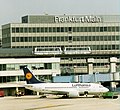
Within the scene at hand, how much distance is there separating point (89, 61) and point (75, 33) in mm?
16196

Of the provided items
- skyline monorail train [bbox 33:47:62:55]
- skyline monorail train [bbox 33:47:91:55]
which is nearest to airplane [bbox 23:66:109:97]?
skyline monorail train [bbox 33:47:62:55]

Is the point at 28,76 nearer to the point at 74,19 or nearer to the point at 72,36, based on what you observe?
the point at 72,36

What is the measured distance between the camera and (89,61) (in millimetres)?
126062

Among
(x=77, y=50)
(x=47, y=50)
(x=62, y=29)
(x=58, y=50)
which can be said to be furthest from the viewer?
(x=62, y=29)

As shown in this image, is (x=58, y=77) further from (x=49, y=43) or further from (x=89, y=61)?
(x=49, y=43)

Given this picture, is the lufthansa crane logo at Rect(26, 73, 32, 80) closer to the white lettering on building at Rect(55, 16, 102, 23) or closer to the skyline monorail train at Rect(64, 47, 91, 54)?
the skyline monorail train at Rect(64, 47, 91, 54)

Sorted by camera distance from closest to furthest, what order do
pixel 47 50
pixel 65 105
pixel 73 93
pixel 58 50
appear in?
pixel 65 105 → pixel 73 93 → pixel 47 50 → pixel 58 50

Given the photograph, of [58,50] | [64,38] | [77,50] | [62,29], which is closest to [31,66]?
[58,50]

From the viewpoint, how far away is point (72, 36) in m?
139

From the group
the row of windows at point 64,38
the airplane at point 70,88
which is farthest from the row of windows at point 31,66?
the row of windows at point 64,38

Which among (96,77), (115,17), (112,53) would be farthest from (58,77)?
(115,17)

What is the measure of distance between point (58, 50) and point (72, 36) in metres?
7.00

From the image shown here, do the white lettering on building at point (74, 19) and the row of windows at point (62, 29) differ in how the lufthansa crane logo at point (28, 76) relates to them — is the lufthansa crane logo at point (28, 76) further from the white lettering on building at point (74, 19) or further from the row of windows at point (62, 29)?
the white lettering on building at point (74, 19)

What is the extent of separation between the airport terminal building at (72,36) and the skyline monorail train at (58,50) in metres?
1.23
